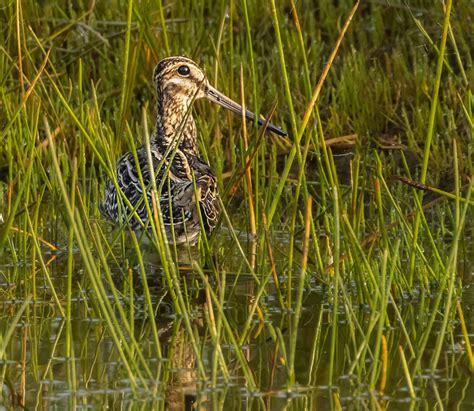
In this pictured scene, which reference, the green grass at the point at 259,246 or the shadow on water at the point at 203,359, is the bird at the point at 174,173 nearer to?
the green grass at the point at 259,246

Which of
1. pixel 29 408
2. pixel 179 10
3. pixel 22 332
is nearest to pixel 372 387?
pixel 29 408

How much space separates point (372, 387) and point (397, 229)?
6.98 ft

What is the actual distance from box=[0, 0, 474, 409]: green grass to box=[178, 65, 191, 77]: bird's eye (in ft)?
1.65

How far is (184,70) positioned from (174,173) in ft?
3.52

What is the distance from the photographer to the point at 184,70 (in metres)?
6.82

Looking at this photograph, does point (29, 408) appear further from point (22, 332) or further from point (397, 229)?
point (397, 229)

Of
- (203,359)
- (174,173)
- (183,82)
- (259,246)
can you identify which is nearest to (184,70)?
(183,82)

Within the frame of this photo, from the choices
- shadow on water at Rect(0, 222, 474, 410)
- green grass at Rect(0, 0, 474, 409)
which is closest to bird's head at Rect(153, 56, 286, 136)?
green grass at Rect(0, 0, 474, 409)

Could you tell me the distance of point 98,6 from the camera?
8945 millimetres

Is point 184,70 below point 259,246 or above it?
above

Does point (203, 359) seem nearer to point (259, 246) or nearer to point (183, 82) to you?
point (259, 246)

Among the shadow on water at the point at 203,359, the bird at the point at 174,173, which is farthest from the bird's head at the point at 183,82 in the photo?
the shadow on water at the point at 203,359

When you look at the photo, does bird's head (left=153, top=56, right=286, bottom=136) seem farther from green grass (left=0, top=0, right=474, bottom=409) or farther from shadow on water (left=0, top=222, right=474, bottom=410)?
shadow on water (left=0, top=222, right=474, bottom=410)

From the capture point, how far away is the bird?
17.3 feet
